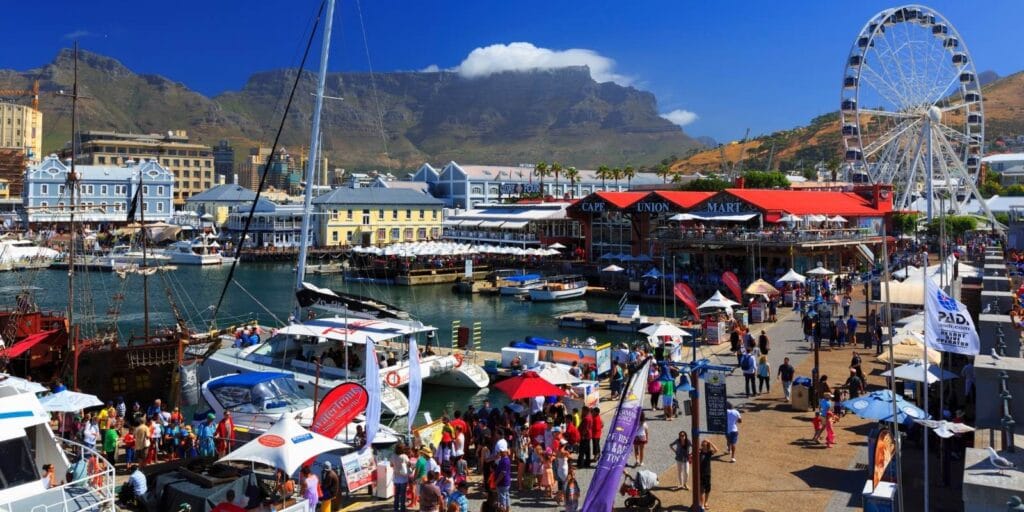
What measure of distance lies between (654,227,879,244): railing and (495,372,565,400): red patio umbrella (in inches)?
1576

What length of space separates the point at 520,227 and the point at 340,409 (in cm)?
7043

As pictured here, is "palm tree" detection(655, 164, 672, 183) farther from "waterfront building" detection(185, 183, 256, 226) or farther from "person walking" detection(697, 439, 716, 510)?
"person walking" detection(697, 439, 716, 510)

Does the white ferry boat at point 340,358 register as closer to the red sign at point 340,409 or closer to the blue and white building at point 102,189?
the red sign at point 340,409

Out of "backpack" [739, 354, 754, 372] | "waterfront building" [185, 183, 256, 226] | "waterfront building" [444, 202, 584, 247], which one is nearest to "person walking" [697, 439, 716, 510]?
"backpack" [739, 354, 754, 372]

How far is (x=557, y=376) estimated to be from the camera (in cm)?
2181

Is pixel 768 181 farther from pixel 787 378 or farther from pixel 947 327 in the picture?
pixel 947 327

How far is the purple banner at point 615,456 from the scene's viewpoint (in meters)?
10.9

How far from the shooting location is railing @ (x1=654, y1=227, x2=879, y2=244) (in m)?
54.6

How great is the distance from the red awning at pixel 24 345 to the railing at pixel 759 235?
43.3 m

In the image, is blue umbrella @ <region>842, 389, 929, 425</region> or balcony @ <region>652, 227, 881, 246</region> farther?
balcony @ <region>652, 227, 881, 246</region>

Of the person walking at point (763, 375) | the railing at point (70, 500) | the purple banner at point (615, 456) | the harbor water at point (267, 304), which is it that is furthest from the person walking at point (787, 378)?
the railing at point (70, 500)

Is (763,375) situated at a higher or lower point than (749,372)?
lower

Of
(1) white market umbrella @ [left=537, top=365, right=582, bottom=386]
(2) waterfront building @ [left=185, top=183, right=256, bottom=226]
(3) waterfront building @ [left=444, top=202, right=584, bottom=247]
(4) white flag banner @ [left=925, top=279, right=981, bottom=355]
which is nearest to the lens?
(4) white flag banner @ [left=925, top=279, right=981, bottom=355]

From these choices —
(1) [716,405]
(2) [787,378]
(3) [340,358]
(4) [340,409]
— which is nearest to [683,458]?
(1) [716,405]
